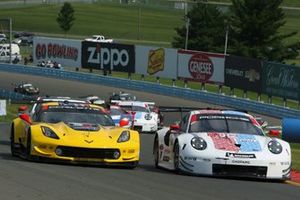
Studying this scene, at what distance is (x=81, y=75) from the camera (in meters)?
61.8

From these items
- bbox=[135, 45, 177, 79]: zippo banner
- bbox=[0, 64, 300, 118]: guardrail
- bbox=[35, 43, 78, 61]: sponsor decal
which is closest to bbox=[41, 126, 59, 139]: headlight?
bbox=[0, 64, 300, 118]: guardrail

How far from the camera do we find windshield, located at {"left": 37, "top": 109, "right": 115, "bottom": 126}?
14852 mm

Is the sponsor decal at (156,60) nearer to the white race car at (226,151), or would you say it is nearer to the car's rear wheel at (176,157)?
the white race car at (226,151)

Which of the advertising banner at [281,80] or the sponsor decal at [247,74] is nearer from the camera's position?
the advertising banner at [281,80]

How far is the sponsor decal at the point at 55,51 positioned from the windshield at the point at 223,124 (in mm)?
49753

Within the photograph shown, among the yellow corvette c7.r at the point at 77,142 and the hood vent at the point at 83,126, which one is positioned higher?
the hood vent at the point at 83,126

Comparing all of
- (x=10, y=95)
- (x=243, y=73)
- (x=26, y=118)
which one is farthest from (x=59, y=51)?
(x=26, y=118)

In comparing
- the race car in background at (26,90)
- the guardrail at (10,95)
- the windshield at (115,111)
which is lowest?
the guardrail at (10,95)

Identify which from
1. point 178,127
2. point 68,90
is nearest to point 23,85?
point 68,90

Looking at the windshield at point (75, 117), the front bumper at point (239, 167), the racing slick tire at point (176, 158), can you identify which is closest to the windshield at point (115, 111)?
the windshield at point (75, 117)

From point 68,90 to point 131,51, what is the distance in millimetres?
6100

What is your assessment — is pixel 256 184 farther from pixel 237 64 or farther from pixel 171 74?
pixel 171 74

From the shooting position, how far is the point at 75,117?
15.0m

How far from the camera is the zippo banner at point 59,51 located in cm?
6362
